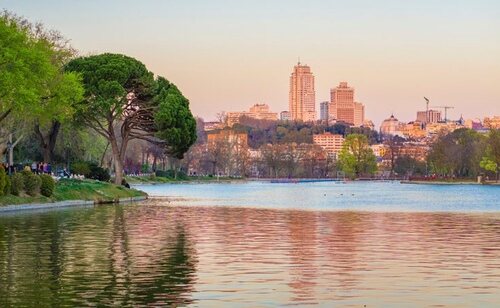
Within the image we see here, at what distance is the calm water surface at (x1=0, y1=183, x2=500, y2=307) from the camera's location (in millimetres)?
20781

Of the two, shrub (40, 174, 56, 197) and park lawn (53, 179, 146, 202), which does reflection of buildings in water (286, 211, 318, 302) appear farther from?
park lawn (53, 179, 146, 202)

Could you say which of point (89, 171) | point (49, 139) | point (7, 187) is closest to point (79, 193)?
point (7, 187)

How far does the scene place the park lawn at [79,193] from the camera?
63697 millimetres

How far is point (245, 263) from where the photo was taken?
27844 millimetres

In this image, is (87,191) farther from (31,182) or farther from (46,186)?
(31,182)

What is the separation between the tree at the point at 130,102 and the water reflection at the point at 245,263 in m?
41.9

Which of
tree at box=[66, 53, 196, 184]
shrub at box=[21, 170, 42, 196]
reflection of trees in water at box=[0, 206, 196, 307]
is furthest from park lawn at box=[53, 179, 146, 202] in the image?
reflection of trees in water at box=[0, 206, 196, 307]

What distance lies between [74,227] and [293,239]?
1142cm

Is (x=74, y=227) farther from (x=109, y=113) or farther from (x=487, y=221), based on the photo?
(x=109, y=113)

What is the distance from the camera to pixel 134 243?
3484cm

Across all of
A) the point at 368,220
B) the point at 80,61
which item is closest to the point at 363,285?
the point at 368,220

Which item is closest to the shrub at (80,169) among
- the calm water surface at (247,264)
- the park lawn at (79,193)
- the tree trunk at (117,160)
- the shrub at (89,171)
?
the shrub at (89,171)

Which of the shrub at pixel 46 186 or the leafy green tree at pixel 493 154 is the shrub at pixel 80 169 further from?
the leafy green tree at pixel 493 154

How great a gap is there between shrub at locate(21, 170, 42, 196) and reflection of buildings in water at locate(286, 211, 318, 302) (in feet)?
73.8
